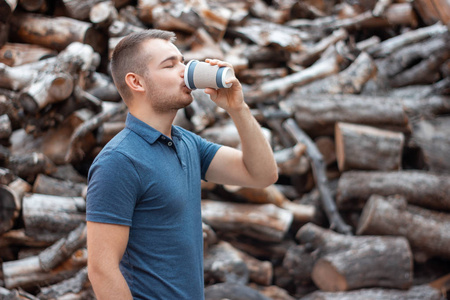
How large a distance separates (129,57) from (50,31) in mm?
4208

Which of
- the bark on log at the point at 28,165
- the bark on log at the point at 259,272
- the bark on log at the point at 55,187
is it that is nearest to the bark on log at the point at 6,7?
the bark on log at the point at 28,165

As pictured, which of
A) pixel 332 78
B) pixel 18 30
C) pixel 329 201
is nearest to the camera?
pixel 329 201

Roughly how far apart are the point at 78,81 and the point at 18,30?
1.57m

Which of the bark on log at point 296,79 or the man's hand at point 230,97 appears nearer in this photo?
the man's hand at point 230,97

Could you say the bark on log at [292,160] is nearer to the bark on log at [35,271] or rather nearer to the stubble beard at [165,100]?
the bark on log at [35,271]

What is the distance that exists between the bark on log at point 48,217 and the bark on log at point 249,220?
1.26 m

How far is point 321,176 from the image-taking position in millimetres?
4801

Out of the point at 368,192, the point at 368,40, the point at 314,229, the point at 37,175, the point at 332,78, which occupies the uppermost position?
the point at 368,40

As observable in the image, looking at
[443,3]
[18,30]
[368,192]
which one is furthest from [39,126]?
[443,3]

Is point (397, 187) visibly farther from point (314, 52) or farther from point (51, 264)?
point (51, 264)

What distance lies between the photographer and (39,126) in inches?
163

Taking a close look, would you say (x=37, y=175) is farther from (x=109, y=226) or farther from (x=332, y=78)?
(x=332, y=78)

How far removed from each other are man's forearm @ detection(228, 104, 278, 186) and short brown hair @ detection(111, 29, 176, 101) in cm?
43

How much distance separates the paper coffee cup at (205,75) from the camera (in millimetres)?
1548
